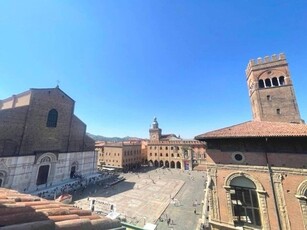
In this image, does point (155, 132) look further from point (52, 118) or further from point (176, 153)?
point (52, 118)

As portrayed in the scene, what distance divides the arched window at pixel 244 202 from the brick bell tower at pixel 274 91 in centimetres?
1279

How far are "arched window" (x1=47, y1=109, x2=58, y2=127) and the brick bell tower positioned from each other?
30.8m

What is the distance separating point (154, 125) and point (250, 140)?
172ft

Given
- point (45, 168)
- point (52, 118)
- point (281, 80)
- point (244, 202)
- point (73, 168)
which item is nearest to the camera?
point (244, 202)

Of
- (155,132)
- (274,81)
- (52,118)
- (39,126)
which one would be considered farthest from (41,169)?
(155,132)

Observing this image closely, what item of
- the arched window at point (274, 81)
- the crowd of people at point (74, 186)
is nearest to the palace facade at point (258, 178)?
the arched window at point (274, 81)

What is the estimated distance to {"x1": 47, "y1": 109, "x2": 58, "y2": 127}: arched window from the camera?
2564 cm

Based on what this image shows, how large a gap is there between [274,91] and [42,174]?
33987 millimetres

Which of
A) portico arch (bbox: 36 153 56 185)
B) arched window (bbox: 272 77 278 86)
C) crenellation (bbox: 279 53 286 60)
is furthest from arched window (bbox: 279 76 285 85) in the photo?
portico arch (bbox: 36 153 56 185)

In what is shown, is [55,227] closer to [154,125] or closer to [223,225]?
[223,225]

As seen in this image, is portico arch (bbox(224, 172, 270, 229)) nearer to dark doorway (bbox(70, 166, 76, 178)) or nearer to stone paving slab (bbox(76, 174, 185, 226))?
stone paving slab (bbox(76, 174, 185, 226))

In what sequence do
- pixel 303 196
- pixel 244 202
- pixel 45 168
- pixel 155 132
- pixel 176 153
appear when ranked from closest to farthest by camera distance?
pixel 303 196
pixel 244 202
pixel 45 168
pixel 176 153
pixel 155 132

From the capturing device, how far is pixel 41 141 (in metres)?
23.8

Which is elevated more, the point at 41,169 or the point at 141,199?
the point at 41,169
